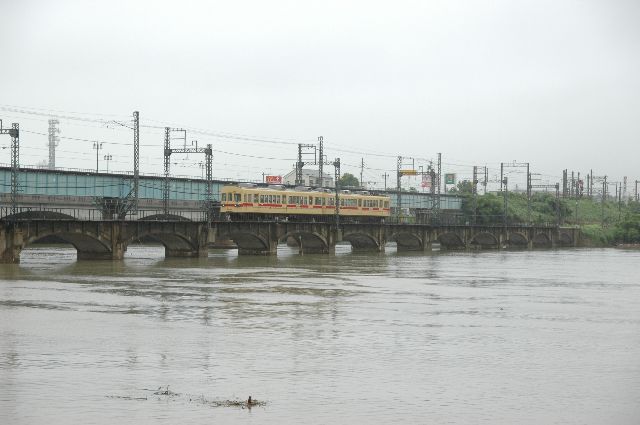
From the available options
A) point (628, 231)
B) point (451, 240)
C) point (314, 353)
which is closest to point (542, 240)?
point (628, 231)

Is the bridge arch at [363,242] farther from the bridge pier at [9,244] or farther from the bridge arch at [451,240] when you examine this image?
the bridge pier at [9,244]

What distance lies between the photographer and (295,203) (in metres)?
99.2

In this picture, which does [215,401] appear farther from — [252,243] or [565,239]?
[565,239]

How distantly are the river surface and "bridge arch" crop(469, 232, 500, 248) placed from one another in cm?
8032

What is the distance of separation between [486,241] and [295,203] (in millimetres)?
49087

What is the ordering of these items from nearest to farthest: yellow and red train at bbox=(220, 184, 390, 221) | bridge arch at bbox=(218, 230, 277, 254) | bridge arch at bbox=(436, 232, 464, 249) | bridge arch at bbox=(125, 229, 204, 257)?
bridge arch at bbox=(125, 229, 204, 257) → bridge arch at bbox=(218, 230, 277, 254) → yellow and red train at bbox=(220, 184, 390, 221) → bridge arch at bbox=(436, 232, 464, 249)

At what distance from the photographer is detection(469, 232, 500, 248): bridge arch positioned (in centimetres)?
13848

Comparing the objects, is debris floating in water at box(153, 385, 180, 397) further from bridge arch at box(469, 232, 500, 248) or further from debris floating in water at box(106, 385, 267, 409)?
bridge arch at box(469, 232, 500, 248)

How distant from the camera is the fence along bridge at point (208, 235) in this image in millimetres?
70562

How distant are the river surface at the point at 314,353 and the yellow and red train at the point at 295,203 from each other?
1362 inches

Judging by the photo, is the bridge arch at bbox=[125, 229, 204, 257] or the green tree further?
the green tree

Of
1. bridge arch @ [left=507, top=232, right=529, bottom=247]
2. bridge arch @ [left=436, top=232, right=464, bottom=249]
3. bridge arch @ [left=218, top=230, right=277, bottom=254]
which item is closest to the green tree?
bridge arch @ [left=507, top=232, right=529, bottom=247]

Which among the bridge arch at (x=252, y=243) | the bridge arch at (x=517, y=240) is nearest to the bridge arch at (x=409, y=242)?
the bridge arch at (x=517, y=240)

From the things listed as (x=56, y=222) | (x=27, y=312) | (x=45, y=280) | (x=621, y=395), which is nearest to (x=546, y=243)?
(x=56, y=222)
